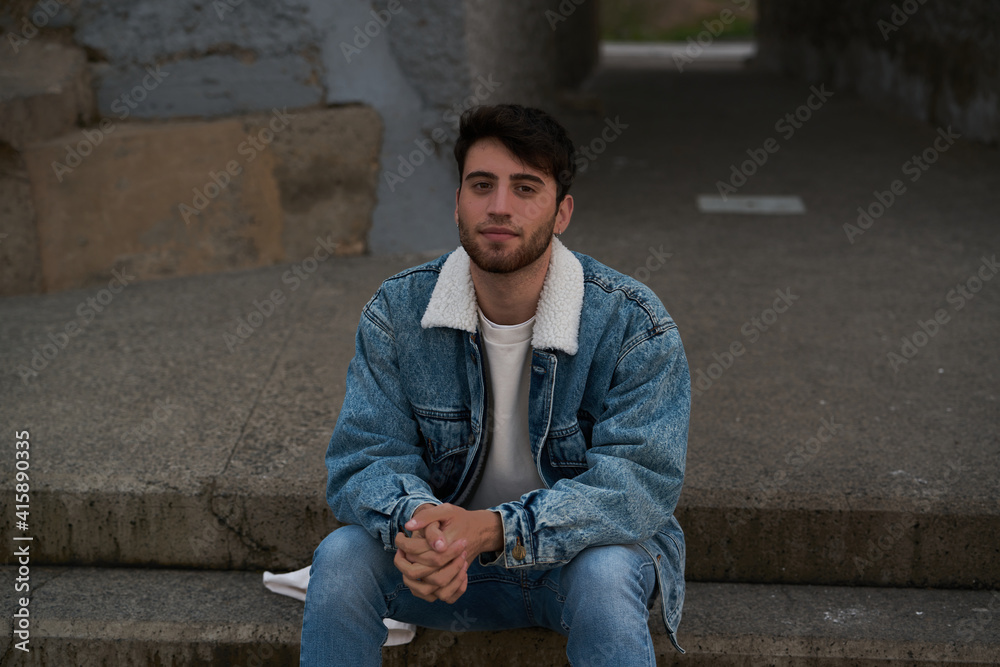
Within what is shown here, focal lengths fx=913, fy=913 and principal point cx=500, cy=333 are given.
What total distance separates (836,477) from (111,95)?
3232 millimetres

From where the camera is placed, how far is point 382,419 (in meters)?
1.95

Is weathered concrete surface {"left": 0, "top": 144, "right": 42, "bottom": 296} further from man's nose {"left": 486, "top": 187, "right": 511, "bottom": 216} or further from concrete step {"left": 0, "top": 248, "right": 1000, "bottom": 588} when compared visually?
man's nose {"left": 486, "top": 187, "right": 511, "bottom": 216}

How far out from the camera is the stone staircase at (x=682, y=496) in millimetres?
2195

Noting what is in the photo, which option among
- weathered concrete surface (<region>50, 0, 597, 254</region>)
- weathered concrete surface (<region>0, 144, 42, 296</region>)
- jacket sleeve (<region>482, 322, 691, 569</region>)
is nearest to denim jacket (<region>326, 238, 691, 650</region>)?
jacket sleeve (<region>482, 322, 691, 569</region>)

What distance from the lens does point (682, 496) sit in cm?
231

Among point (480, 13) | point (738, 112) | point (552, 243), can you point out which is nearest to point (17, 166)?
point (480, 13)

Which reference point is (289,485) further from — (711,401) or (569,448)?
(711,401)

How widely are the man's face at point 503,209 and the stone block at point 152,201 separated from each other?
222 cm

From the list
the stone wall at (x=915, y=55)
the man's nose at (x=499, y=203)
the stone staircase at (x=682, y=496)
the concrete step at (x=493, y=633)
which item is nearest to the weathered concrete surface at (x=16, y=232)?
the stone staircase at (x=682, y=496)

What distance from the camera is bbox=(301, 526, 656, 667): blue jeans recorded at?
169cm

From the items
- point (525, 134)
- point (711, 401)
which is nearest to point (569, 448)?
point (525, 134)

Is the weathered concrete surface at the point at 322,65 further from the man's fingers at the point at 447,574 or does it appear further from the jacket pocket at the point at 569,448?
the man's fingers at the point at 447,574

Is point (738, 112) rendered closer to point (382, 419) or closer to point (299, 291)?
point (299, 291)

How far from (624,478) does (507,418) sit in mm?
337
